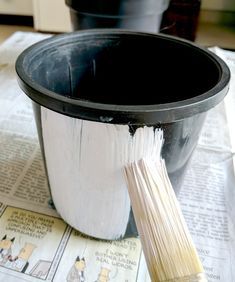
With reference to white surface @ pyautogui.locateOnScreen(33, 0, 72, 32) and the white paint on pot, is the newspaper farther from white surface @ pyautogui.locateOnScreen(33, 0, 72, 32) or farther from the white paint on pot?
white surface @ pyautogui.locateOnScreen(33, 0, 72, 32)

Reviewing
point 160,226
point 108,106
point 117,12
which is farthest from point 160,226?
point 117,12

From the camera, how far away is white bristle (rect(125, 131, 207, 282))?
0.25 m

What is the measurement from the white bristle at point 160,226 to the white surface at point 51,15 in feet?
3.39

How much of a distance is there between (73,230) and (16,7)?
1.18 meters

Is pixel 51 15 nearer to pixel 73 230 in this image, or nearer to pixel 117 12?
Result: pixel 117 12

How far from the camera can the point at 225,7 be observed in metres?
1.29

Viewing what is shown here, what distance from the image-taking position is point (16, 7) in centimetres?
133

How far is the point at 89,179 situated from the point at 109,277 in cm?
11

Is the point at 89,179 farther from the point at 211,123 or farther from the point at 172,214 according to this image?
the point at 211,123

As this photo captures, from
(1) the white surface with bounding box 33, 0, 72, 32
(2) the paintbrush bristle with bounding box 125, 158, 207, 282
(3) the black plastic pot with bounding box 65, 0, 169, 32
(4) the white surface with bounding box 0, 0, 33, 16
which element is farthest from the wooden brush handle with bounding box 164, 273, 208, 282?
(4) the white surface with bounding box 0, 0, 33, 16

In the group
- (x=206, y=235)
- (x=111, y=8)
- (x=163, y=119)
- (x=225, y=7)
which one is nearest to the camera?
(x=163, y=119)

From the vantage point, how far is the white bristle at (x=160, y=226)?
0.25m

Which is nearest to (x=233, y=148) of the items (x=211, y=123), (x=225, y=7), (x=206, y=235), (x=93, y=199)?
(x=211, y=123)

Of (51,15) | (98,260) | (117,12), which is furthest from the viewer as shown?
(51,15)
